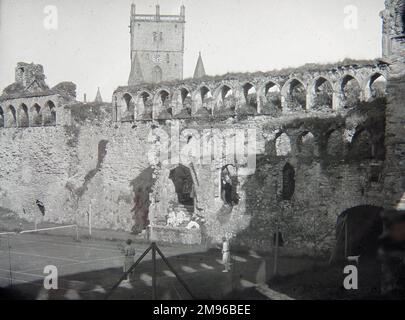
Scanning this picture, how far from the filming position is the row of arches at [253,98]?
800 inches

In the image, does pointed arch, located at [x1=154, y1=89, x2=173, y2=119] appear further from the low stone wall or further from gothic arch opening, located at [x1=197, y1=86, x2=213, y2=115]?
the low stone wall

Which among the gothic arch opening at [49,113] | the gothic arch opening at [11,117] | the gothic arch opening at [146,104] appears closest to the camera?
the gothic arch opening at [146,104]

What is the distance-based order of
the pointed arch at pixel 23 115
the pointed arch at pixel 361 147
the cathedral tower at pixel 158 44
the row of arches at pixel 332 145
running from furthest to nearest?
the cathedral tower at pixel 158 44 < the pointed arch at pixel 23 115 < the row of arches at pixel 332 145 < the pointed arch at pixel 361 147

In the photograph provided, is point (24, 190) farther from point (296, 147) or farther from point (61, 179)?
point (296, 147)

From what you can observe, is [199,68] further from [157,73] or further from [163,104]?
[163,104]

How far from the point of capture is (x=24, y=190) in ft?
99.5

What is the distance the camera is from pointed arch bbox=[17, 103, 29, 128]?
31.3 meters

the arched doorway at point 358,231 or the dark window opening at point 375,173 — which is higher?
the dark window opening at point 375,173

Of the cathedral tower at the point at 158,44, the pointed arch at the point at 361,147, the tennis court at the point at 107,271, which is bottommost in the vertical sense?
the tennis court at the point at 107,271

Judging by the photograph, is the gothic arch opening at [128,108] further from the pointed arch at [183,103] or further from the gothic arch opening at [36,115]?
the gothic arch opening at [36,115]

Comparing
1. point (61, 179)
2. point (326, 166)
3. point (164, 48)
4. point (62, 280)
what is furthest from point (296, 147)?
point (164, 48)

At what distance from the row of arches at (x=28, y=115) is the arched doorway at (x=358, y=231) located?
60.3 ft

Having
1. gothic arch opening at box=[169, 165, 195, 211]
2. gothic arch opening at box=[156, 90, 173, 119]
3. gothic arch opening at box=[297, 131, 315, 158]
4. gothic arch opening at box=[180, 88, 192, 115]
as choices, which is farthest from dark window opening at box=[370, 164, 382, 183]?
gothic arch opening at box=[156, 90, 173, 119]

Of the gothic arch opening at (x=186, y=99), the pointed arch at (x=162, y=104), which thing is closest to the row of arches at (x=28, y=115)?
the pointed arch at (x=162, y=104)
